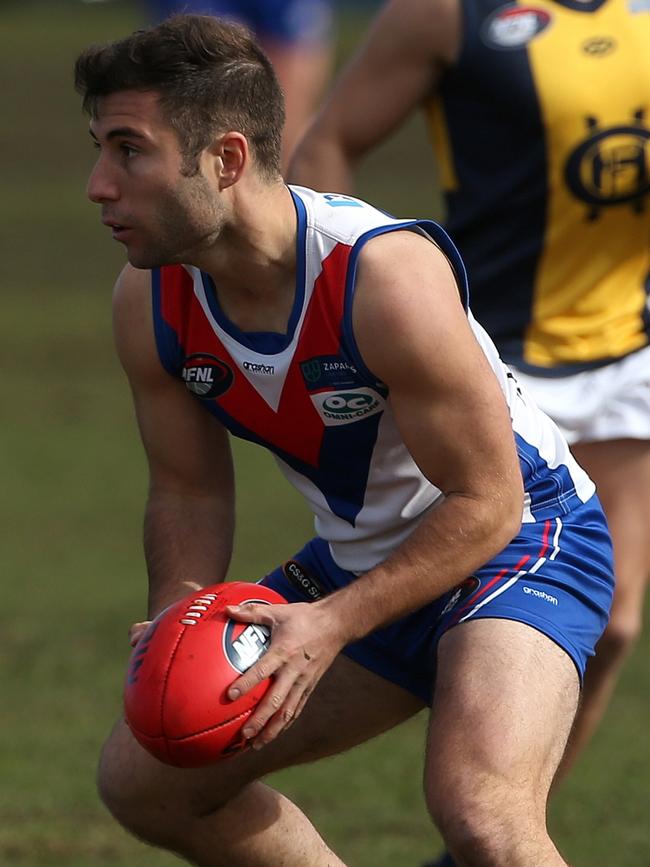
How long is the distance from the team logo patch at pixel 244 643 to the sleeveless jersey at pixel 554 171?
2017 millimetres

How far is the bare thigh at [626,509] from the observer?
539 centimetres

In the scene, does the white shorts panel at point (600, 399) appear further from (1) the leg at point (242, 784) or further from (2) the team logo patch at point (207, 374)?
(2) the team logo patch at point (207, 374)

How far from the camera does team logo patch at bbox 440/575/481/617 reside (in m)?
4.17

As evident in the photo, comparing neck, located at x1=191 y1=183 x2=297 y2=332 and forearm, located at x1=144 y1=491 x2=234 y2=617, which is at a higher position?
neck, located at x1=191 y1=183 x2=297 y2=332

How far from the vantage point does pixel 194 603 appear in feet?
13.0

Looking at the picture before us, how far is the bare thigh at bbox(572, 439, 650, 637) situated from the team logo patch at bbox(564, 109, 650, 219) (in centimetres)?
76

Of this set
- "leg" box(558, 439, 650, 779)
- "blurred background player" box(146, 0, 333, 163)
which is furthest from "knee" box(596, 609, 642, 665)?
"blurred background player" box(146, 0, 333, 163)

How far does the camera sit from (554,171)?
5609 mm

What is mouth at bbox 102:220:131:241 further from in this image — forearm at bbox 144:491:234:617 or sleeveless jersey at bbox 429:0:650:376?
sleeveless jersey at bbox 429:0:650:376

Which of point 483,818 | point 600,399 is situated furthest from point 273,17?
point 483,818

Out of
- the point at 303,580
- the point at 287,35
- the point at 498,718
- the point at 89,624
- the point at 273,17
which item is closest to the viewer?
the point at 498,718

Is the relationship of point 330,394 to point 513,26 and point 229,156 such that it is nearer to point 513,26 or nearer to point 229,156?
point 229,156

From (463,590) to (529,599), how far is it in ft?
0.51

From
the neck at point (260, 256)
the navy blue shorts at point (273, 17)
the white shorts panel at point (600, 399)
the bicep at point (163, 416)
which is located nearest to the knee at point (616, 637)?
the white shorts panel at point (600, 399)
